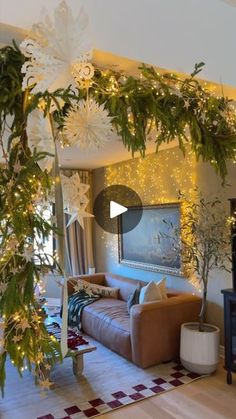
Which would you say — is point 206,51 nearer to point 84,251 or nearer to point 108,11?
point 108,11

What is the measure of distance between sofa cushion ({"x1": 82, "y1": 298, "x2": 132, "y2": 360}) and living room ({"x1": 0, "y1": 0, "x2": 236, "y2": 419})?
0.06 ft

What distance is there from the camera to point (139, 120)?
182 cm

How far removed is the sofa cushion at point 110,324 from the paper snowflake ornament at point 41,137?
9.33ft

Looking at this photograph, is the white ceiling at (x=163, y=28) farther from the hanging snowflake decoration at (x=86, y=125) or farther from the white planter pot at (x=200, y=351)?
the white planter pot at (x=200, y=351)

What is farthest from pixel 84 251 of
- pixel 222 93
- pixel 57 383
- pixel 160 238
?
pixel 222 93

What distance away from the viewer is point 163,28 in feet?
6.62

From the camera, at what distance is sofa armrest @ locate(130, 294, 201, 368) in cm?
354

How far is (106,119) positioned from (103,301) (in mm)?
3821

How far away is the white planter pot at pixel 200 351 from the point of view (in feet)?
11.1
